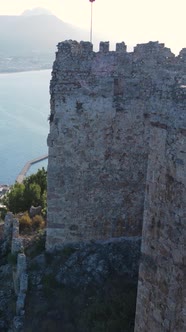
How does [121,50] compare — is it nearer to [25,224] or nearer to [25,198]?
[25,224]

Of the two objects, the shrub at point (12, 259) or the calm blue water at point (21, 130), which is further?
the calm blue water at point (21, 130)

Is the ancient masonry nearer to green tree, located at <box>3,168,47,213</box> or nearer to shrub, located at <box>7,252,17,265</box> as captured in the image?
shrub, located at <box>7,252,17,265</box>

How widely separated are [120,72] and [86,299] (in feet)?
16.4

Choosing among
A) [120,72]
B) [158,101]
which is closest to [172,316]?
[158,101]

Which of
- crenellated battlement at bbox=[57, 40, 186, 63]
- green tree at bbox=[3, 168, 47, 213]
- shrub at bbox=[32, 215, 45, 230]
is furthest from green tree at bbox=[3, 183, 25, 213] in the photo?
crenellated battlement at bbox=[57, 40, 186, 63]

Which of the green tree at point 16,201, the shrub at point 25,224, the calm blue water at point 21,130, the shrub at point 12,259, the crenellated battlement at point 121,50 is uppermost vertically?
the calm blue water at point 21,130

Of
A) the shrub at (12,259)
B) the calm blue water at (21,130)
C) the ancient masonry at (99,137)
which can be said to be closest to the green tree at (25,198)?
the shrub at (12,259)

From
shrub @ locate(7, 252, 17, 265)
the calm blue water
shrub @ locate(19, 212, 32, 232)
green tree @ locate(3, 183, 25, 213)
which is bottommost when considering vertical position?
shrub @ locate(7, 252, 17, 265)

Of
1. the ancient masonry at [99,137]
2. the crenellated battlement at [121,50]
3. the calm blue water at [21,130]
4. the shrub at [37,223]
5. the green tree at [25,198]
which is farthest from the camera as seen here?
the calm blue water at [21,130]

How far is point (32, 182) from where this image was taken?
69.9 feet

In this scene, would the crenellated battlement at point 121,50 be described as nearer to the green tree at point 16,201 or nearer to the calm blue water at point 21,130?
the green tree at point 16,201

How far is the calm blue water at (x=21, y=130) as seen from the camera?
195 feet

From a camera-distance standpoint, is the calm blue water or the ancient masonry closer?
the ancient masonry

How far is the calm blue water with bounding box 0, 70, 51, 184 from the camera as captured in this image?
195 feet
